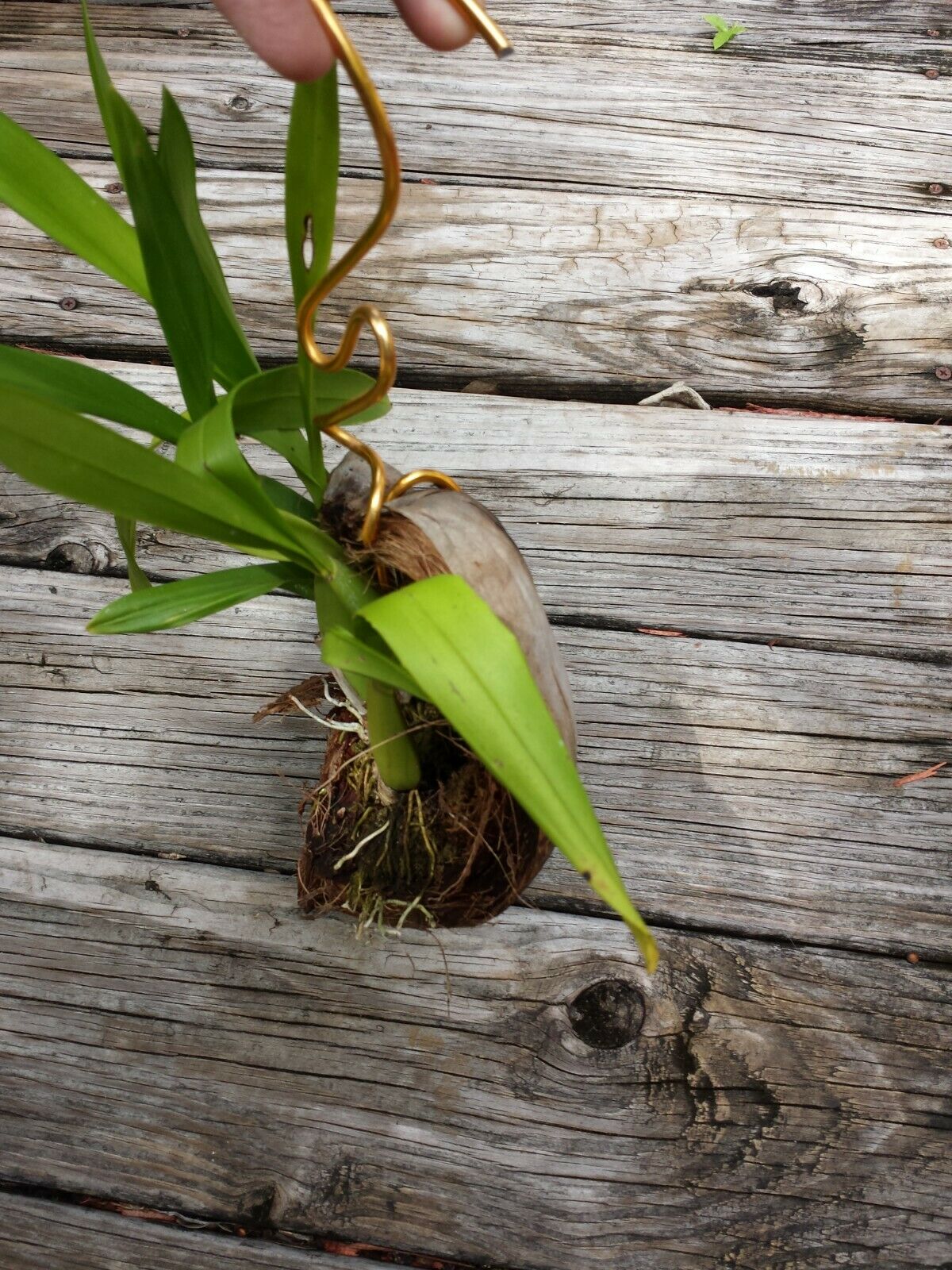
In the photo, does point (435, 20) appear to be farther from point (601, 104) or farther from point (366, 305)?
point (601, 104)

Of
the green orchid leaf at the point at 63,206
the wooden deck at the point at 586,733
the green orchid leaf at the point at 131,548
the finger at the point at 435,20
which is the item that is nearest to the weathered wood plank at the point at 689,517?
the wooden deck at the point at 586,733

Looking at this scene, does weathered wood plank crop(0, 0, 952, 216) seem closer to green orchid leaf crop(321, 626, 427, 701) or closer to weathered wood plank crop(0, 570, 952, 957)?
weathered wood plank crop(0, 570, 952, 957)

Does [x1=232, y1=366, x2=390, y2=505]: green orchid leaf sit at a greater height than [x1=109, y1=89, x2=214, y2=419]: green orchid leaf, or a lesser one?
lesser

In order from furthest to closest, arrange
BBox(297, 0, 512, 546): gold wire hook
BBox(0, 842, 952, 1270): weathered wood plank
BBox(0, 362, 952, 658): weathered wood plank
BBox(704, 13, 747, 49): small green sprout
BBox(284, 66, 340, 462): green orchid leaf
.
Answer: BBox(704, 13, 747, 49): small green sprout → BBox(0, 362, 952, 658): weathered wood plank → BBox(0, 842, 952, 1270): weathered wood plank → BBox(284, 66, 340, 462): green orchid leaf → BBox(297, 0, 512, 546): gold wire hook

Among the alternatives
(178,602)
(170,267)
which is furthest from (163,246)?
(178,602)

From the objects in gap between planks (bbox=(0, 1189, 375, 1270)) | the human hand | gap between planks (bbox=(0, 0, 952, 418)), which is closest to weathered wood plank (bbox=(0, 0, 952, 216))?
gap between planks (bbox=(0, 0, 952, 418))

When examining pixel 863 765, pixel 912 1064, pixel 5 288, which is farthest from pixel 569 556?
pixel 5 288

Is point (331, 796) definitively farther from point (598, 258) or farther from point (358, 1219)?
point (598, 258)
